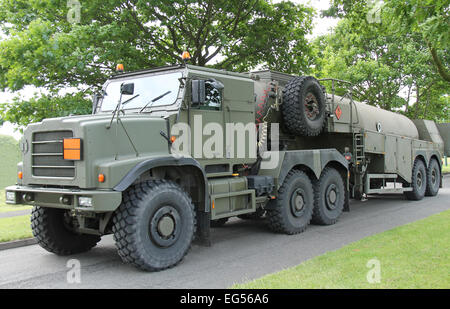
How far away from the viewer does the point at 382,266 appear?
5633 mm

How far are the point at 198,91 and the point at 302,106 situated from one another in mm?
2954

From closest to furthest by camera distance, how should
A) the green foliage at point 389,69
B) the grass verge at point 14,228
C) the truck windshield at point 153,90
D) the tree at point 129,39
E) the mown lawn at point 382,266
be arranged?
the mown lawn at point 382,266, the truck windshield at point 153,90, the grass verge at point 14,228, the tree at point 129,39, the green foliage at point 389,69

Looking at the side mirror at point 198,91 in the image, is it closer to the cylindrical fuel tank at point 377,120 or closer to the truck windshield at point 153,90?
the truck windshield at point 153,90

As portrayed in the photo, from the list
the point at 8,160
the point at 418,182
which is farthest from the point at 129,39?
the point at 8,160

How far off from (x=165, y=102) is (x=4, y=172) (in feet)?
86.8

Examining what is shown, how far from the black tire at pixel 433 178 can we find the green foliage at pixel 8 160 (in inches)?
840

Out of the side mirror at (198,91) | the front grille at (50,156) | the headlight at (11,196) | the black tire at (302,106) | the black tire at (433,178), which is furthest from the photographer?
the black tire at (433,178)

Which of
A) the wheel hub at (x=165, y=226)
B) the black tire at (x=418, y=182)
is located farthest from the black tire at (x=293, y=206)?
the black tire at (x=418, y=182)

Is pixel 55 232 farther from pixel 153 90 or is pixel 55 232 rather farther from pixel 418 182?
pixel 418 182

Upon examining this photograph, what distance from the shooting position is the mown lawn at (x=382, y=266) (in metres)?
4.94

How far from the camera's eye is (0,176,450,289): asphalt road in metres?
5.54

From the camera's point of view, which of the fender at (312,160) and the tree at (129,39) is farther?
the tree at (129,39)
